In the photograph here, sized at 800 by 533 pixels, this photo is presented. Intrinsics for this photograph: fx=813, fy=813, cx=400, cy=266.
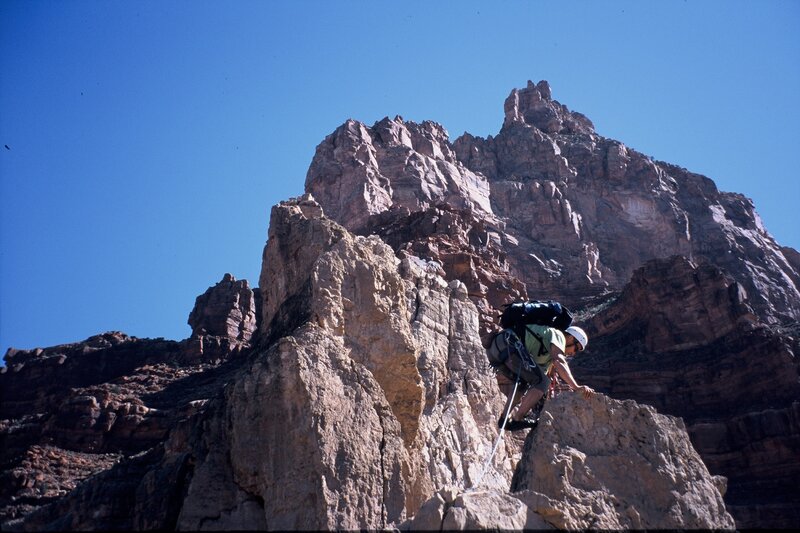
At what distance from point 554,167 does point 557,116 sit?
1849cm

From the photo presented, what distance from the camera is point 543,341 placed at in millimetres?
10875

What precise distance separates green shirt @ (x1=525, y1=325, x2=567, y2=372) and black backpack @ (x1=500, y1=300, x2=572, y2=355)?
18 centimetres

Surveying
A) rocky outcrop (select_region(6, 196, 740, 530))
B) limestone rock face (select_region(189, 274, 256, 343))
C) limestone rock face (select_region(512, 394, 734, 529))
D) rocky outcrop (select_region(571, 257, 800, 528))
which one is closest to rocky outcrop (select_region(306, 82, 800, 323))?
limestone rock face (select_region(189, 274, 256, 343))

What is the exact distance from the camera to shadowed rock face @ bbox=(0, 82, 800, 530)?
349 inches

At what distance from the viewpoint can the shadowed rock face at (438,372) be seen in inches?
349

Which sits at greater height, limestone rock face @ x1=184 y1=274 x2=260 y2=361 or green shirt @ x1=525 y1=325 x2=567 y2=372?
limestone rock face @ x1=184 y1=274 x2=260 y2=361

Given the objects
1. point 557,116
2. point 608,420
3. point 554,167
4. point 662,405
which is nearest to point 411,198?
point 554,167

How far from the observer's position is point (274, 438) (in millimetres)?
8828

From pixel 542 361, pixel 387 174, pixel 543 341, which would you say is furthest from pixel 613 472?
pixel 387 174

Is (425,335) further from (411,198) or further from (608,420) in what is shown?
(411,198)

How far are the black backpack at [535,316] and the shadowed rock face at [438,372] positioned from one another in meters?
1.42

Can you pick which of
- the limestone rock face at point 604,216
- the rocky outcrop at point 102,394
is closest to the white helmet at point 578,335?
the rocky outcrop at point 102,394

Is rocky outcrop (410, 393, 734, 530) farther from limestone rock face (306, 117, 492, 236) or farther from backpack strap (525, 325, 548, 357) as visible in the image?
limestone rock face (306, 117, 492, 236)

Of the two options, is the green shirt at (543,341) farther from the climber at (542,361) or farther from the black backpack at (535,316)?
the black backpack at (535,316)
